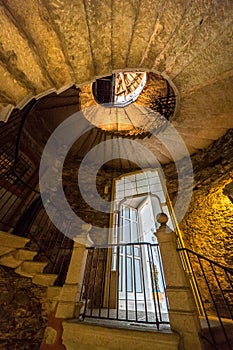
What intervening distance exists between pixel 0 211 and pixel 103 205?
7.66ft

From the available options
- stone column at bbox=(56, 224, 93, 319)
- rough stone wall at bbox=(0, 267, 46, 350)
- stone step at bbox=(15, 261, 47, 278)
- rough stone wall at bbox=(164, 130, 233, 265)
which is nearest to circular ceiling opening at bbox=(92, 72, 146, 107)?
rough stone wall at bbox=(164, 130, 233, 265)

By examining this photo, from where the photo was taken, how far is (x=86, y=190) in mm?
4688

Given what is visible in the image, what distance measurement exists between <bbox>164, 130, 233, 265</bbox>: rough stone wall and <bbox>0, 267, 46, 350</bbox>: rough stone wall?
3.04 metres

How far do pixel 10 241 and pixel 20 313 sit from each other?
1.51 metres

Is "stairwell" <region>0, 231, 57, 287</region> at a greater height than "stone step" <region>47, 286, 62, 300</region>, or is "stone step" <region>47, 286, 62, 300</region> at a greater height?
"stairwell" <region>0, 231, 57, 287</region>

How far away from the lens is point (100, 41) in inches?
54.0

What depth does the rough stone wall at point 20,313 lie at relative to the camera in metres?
2.74

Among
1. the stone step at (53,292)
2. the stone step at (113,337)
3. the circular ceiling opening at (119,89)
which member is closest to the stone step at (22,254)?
the stone step at (53,292)

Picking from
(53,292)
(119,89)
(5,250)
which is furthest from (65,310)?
(119,89)

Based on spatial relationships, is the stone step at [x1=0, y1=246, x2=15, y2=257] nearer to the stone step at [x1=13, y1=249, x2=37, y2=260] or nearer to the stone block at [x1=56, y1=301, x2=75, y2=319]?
the stone step at [x1=13, y1=249, x2=37, y2=260]

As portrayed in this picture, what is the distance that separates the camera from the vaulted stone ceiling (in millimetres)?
1105

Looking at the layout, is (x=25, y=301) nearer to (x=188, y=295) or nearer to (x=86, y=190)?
(x=86, y=190)

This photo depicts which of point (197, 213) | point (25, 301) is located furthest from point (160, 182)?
point (25, 301)

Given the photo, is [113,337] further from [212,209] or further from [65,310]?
[212,209]
